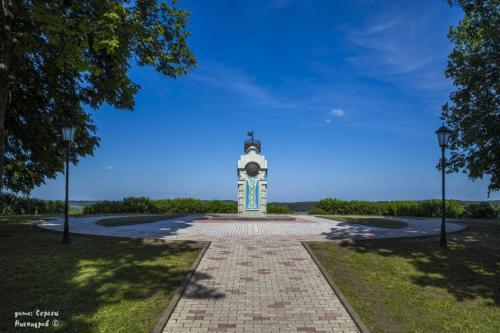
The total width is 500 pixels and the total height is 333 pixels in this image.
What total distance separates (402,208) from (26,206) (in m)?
31.7

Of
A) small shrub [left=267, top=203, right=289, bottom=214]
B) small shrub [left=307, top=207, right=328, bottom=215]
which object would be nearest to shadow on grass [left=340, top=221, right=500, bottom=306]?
small shrub [left=307, top=207, right=328, bottom=215]

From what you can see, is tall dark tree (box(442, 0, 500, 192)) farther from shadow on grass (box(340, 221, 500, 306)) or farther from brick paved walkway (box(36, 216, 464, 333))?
brick paved walkway (box(36, 216, 464, 333))

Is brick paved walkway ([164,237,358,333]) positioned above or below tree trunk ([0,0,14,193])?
below

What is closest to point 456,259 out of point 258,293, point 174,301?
point 258,293

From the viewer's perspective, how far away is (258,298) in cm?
730

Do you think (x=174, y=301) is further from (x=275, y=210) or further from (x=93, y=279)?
(x=275, y=210)

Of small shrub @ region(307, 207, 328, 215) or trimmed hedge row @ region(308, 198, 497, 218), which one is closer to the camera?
trimmed hedge row @ region(308, 198, 497, 218)

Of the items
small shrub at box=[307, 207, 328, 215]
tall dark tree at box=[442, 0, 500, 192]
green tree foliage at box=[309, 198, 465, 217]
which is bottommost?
small shrub at box=[307, 207, 328, 215]

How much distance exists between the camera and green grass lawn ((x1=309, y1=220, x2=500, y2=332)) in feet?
21.3

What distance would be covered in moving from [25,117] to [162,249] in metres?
8.45

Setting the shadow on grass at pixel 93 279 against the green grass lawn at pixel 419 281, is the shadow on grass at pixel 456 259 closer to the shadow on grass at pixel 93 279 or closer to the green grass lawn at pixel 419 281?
the green grass lawn at pixel 419 281

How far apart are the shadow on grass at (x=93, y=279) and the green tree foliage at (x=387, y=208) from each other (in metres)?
20.0

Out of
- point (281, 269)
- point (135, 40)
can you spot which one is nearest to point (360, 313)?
point (281, 269)

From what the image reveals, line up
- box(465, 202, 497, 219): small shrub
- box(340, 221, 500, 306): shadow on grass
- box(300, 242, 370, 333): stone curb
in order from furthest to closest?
box(465, 202, 497, 219): small shrub → box(340, 221, 500, 306): shadow on grass → box(300, 242, 370, 333): stone curb
